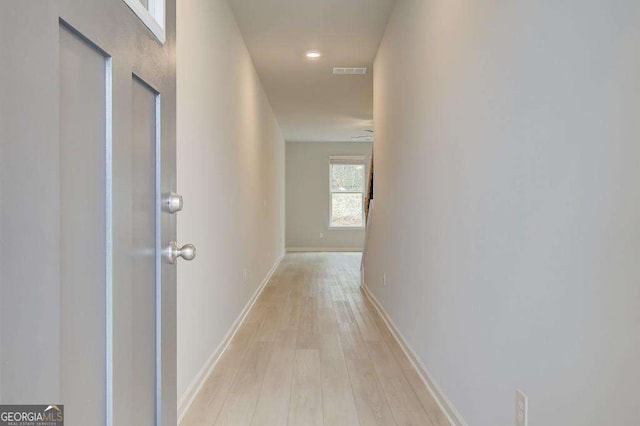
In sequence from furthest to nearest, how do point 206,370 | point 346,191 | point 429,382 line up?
point 346,191
point 206,370
point 429,382

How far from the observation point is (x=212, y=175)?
9.52 feet

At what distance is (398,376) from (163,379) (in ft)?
6.26

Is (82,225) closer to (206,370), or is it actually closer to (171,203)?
(171,203)

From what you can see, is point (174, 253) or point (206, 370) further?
point (206, 370)

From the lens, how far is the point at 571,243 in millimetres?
1138

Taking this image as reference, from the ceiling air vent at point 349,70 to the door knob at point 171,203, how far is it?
4392mm

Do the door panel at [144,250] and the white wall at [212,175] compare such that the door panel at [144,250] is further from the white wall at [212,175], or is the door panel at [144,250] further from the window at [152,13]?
the white wall at [212,175]

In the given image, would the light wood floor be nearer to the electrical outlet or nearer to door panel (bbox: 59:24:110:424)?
the electrical outlet

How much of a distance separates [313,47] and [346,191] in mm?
6901

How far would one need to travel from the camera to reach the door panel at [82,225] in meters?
0.65

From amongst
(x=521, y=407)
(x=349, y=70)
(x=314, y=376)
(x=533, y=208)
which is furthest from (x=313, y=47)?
(x=521, y=407)

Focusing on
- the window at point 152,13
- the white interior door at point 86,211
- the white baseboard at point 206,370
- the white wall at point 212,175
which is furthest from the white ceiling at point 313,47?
the white interior door at point 86,211

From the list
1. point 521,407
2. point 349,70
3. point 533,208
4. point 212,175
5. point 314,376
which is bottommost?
point 314,376

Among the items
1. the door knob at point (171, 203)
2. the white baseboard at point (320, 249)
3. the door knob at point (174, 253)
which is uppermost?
the door knob at point (171, 203)
